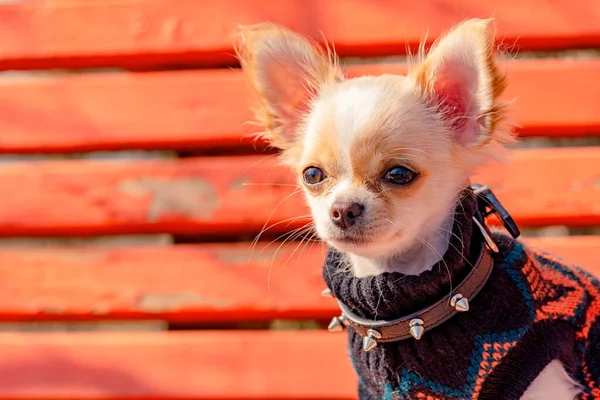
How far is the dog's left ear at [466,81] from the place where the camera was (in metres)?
0.99

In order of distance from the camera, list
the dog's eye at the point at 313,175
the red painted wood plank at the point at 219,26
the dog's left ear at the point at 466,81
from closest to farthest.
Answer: the dog's left ear at the point at 466,81 → the dog's eye at the point at 313,175 → the red painted wood plank at the point at 219,26

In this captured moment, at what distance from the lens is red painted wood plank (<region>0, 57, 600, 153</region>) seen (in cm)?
171

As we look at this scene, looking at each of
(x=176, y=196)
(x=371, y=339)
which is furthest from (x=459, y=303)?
(x=176, y=196)

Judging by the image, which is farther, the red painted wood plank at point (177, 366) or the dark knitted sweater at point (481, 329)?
the red painted wood plank at point (177, 366)

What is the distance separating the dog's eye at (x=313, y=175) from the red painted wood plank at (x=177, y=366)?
0.73m

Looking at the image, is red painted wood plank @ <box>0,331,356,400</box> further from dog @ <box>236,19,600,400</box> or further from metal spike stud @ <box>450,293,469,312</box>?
metal spike stud @ <box>450,293,469,312</box>

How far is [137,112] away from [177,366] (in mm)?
747

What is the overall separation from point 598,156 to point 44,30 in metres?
1.61

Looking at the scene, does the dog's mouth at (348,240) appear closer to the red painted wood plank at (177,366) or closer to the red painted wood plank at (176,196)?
the red painted wood plank at (176,196)

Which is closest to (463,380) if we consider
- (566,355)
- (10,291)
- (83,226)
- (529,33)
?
(566,355)

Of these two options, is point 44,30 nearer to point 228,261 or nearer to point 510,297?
point 228,261

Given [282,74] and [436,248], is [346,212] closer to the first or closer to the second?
[436,248]

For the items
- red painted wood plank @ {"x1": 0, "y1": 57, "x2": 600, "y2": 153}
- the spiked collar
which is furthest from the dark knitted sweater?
red painted wood plank @ {"x1": 0, "y1": 57, "x2": 600, "y2": 153}

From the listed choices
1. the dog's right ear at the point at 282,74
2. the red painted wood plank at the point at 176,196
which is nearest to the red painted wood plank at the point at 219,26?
the red painted wood plank at the point at 176,196
